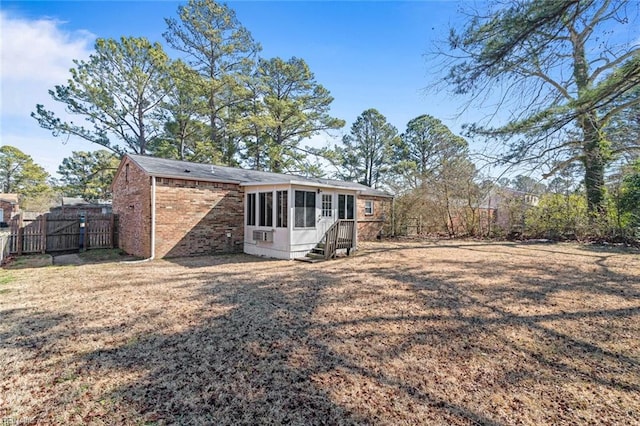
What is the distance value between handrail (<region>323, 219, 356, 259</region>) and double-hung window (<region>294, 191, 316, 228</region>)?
2.43 feet

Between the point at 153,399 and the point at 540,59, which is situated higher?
the point at 540,59

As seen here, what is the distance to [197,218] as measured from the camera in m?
10.3

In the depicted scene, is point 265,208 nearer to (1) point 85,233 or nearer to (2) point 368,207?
(2) point 368,207

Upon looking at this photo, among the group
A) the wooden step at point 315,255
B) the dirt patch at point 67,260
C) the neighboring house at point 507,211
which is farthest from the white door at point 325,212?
the neighboring house at point 507,211

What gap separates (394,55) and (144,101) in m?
20.1

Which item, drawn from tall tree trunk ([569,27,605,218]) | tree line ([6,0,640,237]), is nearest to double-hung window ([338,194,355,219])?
tree line ([6,0,640,237])

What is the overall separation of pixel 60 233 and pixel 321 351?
505 inches

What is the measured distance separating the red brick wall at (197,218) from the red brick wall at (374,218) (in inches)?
274

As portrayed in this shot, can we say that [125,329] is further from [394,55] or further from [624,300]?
[394,55]

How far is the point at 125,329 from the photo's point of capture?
387cm

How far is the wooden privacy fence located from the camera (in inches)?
403

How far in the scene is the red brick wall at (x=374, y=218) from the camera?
52.0ft

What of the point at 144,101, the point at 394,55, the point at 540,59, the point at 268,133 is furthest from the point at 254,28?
the point at 540,59

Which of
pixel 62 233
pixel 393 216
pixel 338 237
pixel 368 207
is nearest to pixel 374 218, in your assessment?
pixel 368 207
